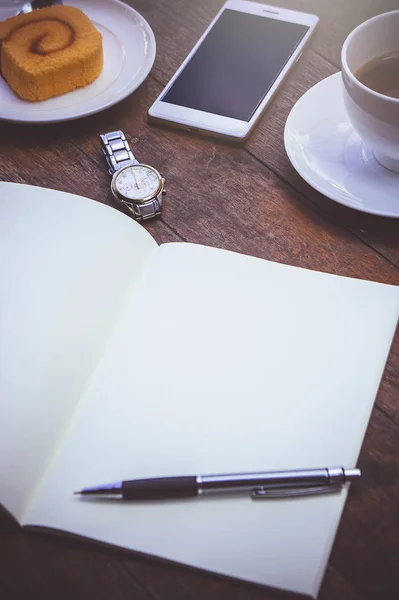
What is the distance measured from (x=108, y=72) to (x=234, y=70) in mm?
168

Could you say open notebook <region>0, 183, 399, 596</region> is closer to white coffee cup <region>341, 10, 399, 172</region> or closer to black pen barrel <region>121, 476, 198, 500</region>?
black pen barrel <region>121, 476, 198, 500</region>

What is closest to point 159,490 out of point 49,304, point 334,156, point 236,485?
point 236,485

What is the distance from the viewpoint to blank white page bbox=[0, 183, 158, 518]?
0.54m

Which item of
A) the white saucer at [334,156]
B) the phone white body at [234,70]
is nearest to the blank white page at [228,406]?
the white saucer at [334,156]


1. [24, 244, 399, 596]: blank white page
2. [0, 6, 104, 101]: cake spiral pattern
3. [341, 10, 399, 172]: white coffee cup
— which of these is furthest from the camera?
[0, 6, 104, 101]: cake spiral pattern

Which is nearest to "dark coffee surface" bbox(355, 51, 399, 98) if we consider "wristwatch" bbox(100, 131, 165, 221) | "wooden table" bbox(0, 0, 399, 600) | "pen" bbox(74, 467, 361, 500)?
"wooden table" bbox(0, 0, 399, 600)

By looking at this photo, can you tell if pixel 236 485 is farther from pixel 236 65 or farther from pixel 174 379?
pixel 236 65

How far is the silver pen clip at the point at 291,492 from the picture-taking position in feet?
1.66

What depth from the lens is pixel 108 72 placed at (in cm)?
83

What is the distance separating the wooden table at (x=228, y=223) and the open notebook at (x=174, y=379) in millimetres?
28

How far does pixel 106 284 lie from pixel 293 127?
315 millimetres

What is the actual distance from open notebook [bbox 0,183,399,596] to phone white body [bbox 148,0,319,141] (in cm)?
20

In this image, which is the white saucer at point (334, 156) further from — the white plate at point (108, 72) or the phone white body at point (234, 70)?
the white plate at point (108, 72)

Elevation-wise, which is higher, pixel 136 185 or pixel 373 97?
pixel 373 97
